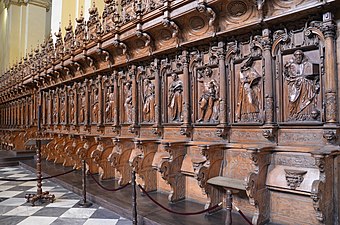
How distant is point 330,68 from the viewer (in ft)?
9.62

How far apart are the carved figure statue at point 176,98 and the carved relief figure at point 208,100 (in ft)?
1.51

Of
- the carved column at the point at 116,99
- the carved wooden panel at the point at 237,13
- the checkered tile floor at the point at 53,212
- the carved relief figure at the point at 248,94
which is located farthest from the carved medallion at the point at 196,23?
the checkered tile floor at the point at 53,212

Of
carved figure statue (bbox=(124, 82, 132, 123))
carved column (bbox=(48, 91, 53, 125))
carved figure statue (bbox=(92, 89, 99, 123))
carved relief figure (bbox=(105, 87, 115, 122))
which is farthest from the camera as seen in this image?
carved column (bbox=(48, 91, 53, 125))

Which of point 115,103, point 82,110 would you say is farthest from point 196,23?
point 82,110

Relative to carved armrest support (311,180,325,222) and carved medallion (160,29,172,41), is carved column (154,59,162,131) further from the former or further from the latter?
carved armrest support (311,180,325,222)

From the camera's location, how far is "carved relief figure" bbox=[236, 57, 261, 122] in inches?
142

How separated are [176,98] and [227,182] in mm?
1743

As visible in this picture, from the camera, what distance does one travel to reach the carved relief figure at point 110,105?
6.30m

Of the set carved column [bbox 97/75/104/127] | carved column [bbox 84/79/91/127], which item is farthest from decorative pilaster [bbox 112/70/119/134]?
carved column [bbox 84/79/91/127]

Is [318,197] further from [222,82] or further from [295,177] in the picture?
[222,82]

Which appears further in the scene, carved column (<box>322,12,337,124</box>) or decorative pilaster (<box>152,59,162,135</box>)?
decorative pilaster (<box>152,59,162,135</box>)

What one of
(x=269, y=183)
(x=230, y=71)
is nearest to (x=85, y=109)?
(x=230, y=71)

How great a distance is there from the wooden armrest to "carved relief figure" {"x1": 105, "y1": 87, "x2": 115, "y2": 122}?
3.38 m

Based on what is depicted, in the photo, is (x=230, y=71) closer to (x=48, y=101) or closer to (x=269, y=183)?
(x=269, y=183)
